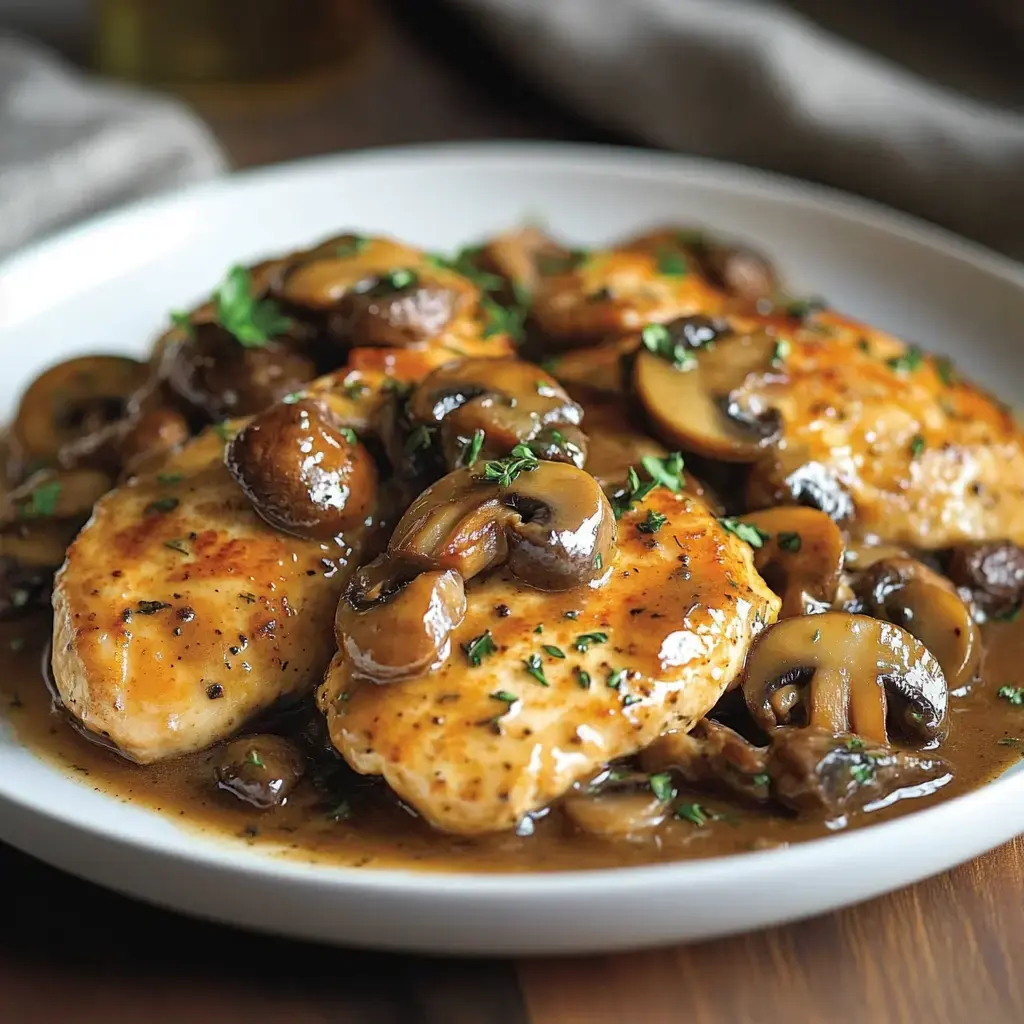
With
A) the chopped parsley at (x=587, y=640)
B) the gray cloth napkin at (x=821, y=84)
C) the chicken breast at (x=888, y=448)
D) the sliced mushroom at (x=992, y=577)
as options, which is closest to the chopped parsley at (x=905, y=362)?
the chicken breast at (x=888, y=448)

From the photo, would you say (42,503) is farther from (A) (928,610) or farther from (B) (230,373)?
(A) (928,610)

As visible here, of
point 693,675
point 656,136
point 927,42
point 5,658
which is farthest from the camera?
point 927,42

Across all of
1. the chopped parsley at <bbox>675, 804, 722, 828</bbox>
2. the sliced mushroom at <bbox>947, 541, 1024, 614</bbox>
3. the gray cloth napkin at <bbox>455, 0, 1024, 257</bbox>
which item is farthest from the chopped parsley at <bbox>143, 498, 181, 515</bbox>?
the gray cloth napkin at <bbox>455, 0, 1024, 257</bbox>

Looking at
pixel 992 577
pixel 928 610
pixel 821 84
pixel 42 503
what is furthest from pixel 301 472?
pixel 821 84

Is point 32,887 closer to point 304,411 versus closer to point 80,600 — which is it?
point 80,600

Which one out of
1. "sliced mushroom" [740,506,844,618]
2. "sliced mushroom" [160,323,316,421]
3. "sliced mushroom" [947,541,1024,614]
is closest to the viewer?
"sliced mushroom" [740,506,844,618]

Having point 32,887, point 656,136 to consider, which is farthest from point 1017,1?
point 32,887

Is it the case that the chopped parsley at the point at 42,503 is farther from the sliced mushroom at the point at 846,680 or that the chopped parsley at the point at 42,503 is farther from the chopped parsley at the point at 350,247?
the sliced mushroom at the point at 846,680

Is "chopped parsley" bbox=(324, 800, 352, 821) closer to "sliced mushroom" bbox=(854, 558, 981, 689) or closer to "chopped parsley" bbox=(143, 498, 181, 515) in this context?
"chopped parsley" bbox=(143, 498, 181, 515)
